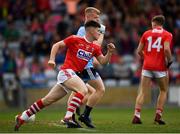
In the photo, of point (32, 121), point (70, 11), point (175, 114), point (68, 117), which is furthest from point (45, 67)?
point (68, 117)

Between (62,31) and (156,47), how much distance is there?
11.2 metres

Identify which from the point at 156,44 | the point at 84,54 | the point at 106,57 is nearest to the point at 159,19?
the point at 156,44

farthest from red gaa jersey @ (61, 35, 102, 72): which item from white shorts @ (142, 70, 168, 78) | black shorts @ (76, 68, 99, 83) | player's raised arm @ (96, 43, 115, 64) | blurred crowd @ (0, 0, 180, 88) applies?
blurred crowd @ (0, 0, 180, 88)

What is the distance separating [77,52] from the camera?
48.1 ft

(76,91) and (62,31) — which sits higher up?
(62,31)

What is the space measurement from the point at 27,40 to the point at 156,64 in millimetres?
11349

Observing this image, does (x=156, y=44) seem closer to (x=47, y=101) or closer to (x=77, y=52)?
(x=77, y=52)

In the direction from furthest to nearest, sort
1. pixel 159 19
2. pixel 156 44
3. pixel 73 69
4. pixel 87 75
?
1. pixel 156 44
2. pixel 159 19
3. pixel 87 75
4. pixel 73 69

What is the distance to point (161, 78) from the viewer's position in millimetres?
16891

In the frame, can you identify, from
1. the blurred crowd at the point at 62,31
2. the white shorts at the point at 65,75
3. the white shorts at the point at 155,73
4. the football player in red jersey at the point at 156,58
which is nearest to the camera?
the white shorts at the point at 65,75

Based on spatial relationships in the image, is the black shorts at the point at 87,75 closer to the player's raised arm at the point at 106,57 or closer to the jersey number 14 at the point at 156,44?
the player's raised arm at the point at 106,57

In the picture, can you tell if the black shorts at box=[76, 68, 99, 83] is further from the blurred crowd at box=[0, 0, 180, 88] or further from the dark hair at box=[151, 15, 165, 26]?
the blurred crowd at box=[0, 0, 180, 88]

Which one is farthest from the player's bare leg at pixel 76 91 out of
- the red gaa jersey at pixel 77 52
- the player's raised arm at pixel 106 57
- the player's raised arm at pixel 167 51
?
the player's raised arm at pixel 167 51

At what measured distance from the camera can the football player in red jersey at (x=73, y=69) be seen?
14.4 m
